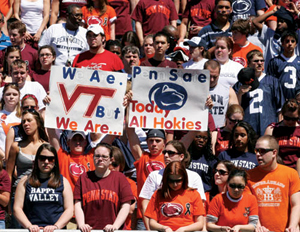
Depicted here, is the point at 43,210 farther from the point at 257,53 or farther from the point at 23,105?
the point at 257,53

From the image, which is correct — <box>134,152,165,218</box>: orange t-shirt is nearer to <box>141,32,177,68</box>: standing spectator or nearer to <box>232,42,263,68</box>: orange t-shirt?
<box>141,32,177,68</box>: standing spectator

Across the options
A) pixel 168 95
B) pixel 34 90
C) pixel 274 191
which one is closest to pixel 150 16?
pixel 34 90

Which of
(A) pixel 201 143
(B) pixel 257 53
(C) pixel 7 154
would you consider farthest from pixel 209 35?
(C) pixel 7 154

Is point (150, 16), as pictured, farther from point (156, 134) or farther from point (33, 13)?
point (156, 134)

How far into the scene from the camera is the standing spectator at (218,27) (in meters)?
14.6

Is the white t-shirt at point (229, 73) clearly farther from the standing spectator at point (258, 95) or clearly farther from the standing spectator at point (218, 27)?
the standing spectator at point (218, 27)

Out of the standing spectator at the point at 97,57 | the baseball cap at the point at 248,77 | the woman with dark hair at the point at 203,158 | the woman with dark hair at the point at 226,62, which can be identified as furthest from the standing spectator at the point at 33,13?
the woman with dark hair at the point at 203,158

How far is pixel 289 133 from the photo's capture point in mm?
11109

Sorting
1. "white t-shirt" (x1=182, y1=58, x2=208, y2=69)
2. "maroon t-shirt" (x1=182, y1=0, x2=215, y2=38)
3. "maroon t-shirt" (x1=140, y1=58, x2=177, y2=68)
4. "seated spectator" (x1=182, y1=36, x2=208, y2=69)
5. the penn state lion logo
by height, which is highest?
"maroon t-shirt" (x1=182, y1=0, x2=215, y2=38)

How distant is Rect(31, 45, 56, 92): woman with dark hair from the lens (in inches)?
500

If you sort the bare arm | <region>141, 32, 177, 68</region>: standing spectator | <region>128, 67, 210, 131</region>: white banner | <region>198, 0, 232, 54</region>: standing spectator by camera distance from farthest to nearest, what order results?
the bare arm, <region>198, 0, 232, 54</region>: standing spectator, <region>141, 32, 177, 68</region>: standing spectator, <region>128, 67, 210, 131</region>: white banner

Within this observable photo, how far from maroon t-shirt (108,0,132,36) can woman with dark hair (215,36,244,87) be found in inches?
108

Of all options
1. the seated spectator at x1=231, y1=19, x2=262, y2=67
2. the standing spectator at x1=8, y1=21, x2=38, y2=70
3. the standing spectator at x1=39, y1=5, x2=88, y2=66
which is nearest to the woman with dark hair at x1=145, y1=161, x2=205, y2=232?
the standing spectator at x1=39, y1=5, x2=88, y2=66

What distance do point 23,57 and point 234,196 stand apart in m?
5.50
